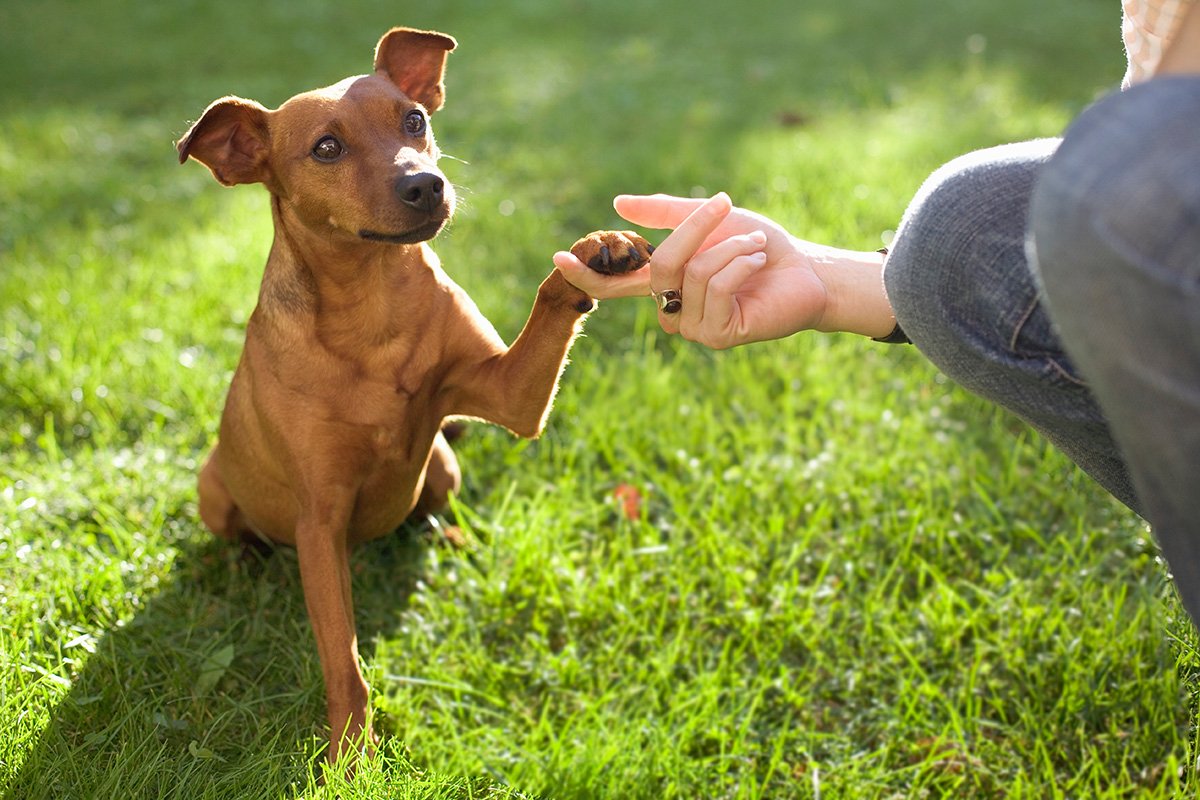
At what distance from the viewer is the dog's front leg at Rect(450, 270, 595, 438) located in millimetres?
2422

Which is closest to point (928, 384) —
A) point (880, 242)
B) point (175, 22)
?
point (880, 242)

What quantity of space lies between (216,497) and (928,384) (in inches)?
89.9

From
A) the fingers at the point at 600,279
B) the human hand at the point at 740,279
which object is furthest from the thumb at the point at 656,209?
the fingers at the point at 600,279

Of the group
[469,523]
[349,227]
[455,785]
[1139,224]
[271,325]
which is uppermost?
[1139,224]

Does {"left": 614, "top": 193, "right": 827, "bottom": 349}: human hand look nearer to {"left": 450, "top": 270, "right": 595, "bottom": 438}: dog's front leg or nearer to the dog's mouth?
{"left": 450, "top": 270, "right": 595, "bottom": 438}: dog's front leg

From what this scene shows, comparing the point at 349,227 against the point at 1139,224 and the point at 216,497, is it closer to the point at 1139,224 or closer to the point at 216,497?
the point at 216,497

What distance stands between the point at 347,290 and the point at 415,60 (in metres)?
0.66

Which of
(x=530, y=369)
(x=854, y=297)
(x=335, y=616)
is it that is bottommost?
(x=335, y=616)

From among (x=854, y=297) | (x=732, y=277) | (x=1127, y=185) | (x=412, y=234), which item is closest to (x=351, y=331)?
(x=412, y=234)

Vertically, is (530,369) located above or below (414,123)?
below

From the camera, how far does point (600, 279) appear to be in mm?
2244

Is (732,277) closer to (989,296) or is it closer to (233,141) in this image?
(989,296)

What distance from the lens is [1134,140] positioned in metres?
1.23

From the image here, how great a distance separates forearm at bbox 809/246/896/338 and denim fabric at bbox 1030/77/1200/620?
0.83m
